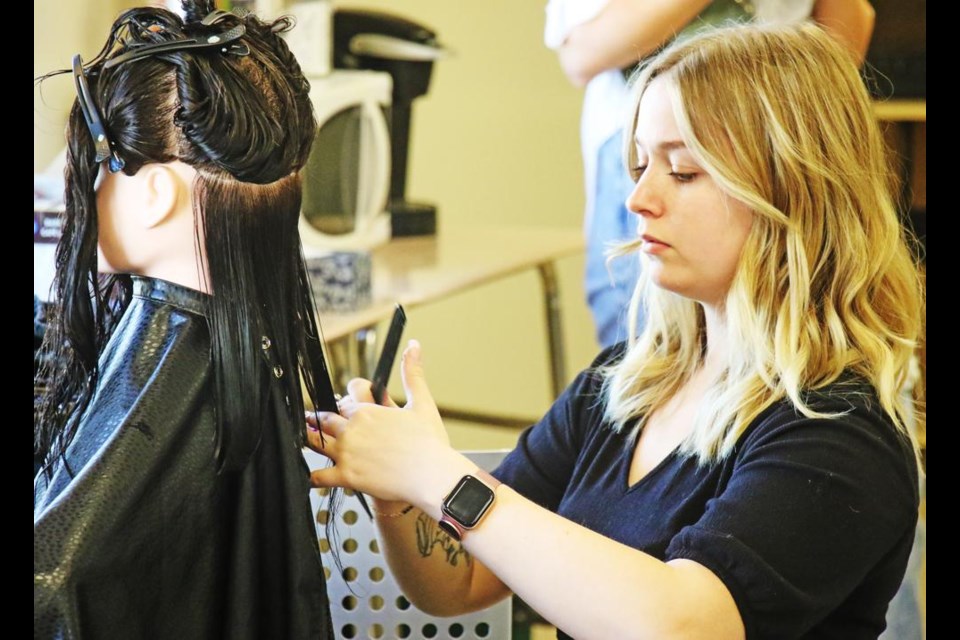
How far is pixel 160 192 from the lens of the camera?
0.90m

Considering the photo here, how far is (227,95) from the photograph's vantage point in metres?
0.87

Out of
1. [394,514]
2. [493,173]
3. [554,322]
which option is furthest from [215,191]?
[493,173]

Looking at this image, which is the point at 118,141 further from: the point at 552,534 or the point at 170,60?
the point at 552,534

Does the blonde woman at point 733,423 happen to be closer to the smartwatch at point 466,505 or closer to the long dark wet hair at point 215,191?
the smartwatch at point 466,505

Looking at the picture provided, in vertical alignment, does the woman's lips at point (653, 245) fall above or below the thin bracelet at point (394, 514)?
above

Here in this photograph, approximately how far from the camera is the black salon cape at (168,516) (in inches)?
31.4

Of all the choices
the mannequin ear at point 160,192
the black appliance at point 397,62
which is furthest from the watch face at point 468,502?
the black appliance at point 397,62

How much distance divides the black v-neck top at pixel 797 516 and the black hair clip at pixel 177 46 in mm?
528

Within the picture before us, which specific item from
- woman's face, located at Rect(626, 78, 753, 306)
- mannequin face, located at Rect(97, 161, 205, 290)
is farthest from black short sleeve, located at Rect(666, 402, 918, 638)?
mannequin face, located at Rect(97, 161, 205, 290)

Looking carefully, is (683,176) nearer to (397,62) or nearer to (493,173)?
(397,62)

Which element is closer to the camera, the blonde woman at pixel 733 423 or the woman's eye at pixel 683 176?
the blonde woman at pixel 733 423

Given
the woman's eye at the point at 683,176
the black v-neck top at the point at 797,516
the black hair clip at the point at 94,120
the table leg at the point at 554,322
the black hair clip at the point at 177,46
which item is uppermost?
the black hair clip at the point at 177,46

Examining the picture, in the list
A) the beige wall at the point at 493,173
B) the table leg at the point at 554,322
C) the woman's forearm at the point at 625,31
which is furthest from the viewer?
the beige wall at the point at 493,173

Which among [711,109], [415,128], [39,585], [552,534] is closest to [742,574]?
[552,534]
